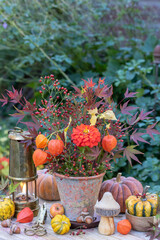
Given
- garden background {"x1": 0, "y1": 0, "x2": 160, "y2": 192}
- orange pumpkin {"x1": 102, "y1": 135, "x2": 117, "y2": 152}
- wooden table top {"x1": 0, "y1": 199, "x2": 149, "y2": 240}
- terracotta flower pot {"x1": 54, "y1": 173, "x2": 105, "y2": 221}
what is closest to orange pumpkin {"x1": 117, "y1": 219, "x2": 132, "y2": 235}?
wooden table top {"x1": 0, "y1": 199, "x2": 149, "y2": 240}

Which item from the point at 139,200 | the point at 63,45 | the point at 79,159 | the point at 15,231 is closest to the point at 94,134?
the point at 79,159

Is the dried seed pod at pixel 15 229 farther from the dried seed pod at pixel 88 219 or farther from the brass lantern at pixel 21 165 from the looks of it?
the dried seed pod at pixel 88 219

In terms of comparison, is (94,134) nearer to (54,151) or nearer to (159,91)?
(54,151)

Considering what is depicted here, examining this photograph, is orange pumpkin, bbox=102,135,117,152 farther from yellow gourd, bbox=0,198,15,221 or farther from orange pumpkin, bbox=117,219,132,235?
yellow gourd, bbox=0,198,15,221

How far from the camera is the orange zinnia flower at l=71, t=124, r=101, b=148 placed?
3.18 feet

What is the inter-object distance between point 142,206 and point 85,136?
1.07ft

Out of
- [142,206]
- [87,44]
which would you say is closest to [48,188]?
[142,206]

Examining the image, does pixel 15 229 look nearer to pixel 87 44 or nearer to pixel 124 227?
pixel 124 227

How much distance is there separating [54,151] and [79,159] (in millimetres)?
90

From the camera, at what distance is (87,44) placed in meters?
2.98

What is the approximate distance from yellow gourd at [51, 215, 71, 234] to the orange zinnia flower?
0.91 ft

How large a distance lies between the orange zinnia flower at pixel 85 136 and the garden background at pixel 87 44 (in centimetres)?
141

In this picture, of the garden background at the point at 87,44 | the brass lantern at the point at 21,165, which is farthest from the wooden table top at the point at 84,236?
the garden background at the point at 87,44

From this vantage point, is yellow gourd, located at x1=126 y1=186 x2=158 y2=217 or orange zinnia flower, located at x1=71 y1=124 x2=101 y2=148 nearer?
orange zinnia flower, located at x1=71 y1=124 x2=101 y2=148
